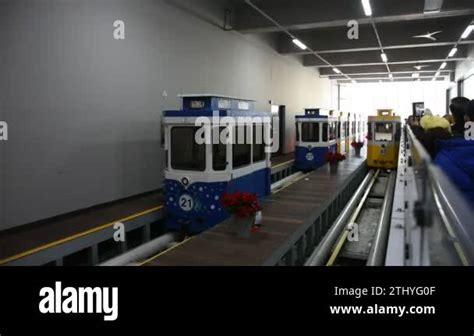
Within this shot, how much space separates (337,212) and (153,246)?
527 cm

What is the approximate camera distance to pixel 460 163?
241 cm

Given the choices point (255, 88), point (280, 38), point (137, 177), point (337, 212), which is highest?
point (280, 38)

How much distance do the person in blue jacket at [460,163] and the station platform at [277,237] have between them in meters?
2.64

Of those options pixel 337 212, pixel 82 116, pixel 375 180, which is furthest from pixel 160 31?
pixel 375 180

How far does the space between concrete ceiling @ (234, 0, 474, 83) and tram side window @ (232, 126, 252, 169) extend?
5780mm

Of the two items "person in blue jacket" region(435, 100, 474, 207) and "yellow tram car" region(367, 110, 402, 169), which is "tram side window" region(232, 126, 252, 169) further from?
"yellow tram car" region(367, 110, 402, 169)

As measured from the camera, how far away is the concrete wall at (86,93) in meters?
6.18

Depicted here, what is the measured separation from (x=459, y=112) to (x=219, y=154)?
3.90 m

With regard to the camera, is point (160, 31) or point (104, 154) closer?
point (104, 154)

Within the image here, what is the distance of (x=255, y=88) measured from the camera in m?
15.6

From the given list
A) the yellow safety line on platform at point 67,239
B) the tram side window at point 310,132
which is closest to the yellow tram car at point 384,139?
the tram side window at point 310,132

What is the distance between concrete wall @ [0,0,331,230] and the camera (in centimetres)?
618

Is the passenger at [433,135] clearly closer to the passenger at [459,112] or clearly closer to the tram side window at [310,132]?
the passenger at [459,112]
